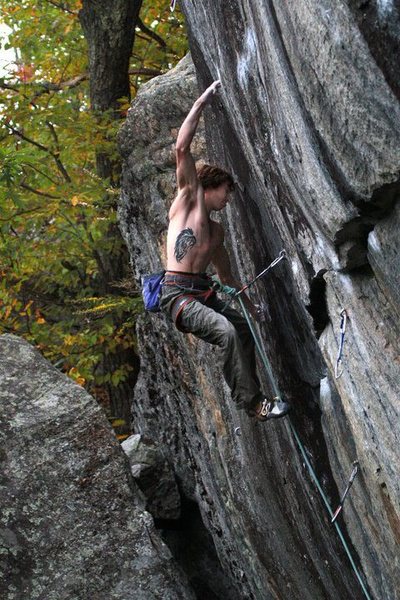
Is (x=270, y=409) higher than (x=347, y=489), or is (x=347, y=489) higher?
(x=270, y=409)

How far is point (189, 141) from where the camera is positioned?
713cm

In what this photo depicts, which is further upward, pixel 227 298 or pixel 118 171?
pixel 118 171

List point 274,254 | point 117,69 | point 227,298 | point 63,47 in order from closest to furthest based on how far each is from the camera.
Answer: point 274,254
point 227,298
point 117,69
point 63,47

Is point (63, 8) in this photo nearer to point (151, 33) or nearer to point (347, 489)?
point (151, 33)

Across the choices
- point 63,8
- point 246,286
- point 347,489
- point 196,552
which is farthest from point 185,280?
point 63,8

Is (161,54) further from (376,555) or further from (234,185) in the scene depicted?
(376,555)

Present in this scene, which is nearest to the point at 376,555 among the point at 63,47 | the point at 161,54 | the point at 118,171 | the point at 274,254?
the point at 274,254

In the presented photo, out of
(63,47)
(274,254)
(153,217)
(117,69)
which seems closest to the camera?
(274,254)

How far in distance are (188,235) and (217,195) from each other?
40 centimetres

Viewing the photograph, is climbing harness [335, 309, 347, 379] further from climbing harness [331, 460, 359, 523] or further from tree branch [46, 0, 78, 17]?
tree branch [46, 0, 78, 17]

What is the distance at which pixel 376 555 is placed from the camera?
674 cm

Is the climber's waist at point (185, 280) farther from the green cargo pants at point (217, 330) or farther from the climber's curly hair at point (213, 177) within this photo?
the climber's curly hair at point (213, 177)

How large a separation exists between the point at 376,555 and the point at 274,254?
2.47 meters

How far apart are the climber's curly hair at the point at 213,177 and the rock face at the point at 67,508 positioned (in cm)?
232
